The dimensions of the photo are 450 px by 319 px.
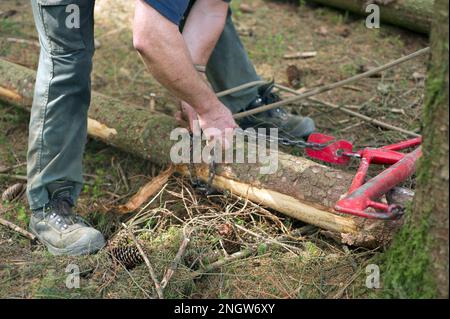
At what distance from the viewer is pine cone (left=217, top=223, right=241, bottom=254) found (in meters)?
3.04

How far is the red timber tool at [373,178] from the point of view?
8.32ft

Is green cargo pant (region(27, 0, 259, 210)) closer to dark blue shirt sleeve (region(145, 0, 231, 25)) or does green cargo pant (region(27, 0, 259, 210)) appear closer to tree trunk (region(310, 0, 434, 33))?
dark blue shirt sleeve (region(145, 0, 231, 25))

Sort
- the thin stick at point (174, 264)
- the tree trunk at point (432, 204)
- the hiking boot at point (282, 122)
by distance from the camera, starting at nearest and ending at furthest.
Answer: the tree trunk at point (432, 204) < the thin stick at point (174, 264) < the hiking boot at point (282, 122)

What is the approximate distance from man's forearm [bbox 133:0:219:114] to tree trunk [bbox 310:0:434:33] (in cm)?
260

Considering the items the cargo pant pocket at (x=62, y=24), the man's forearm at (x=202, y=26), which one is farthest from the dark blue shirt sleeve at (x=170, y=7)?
the man's forearm at (x=202, y=26)

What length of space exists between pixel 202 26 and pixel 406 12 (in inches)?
90.3

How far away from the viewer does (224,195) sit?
3305 mm

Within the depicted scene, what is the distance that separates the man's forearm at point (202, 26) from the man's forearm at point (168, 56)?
42cm

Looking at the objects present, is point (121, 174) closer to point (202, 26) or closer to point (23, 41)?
point (202, 26)

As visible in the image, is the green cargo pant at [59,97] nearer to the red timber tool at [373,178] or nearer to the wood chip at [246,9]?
the red timber tool at [373,178]

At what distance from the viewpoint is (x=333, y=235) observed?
9.74ft

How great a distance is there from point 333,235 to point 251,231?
400mm
